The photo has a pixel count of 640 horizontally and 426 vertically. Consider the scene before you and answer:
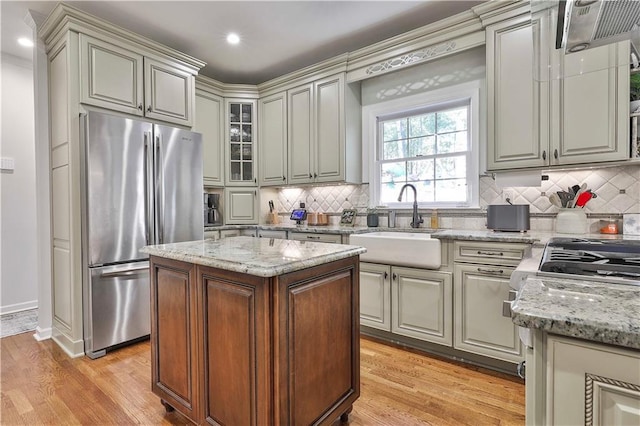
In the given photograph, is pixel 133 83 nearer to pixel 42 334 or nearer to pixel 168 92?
pixel 168 92

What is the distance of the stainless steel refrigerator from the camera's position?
8.38ft

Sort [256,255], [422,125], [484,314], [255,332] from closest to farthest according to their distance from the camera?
[255,332], [256,255], [484,314], [422,125]

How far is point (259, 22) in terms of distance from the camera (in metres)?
2.91

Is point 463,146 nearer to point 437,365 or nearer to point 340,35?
point 340,35

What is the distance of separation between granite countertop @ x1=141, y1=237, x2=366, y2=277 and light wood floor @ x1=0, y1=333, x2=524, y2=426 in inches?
36.3

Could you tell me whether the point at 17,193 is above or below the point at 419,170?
Result: below

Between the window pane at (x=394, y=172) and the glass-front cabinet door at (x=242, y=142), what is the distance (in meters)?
1.60

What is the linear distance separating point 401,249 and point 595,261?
1425mm

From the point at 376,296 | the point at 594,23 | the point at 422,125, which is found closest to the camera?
the point at 594,23

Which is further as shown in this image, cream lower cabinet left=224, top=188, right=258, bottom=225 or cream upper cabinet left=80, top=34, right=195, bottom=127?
cream lower cabinet left=224, top=188, right=258, bottom=225

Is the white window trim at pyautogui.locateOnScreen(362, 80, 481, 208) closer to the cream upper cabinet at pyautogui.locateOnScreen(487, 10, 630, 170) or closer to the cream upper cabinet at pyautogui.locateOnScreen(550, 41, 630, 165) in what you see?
the cream upper cabinet at pyautogui.locateOnScreen(487, 10, 630, 170)

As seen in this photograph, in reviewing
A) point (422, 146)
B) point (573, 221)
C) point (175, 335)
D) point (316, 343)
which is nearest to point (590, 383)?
point (316, 343)

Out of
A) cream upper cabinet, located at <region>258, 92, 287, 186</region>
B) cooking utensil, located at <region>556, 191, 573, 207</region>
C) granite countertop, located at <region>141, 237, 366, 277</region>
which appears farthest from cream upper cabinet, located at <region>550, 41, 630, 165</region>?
cream upper cabinet, located at <region>258, 92, 287, 186</region>

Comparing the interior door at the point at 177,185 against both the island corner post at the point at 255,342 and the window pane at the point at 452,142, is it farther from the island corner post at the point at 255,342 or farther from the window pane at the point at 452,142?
the window pane at the point at 452,142
